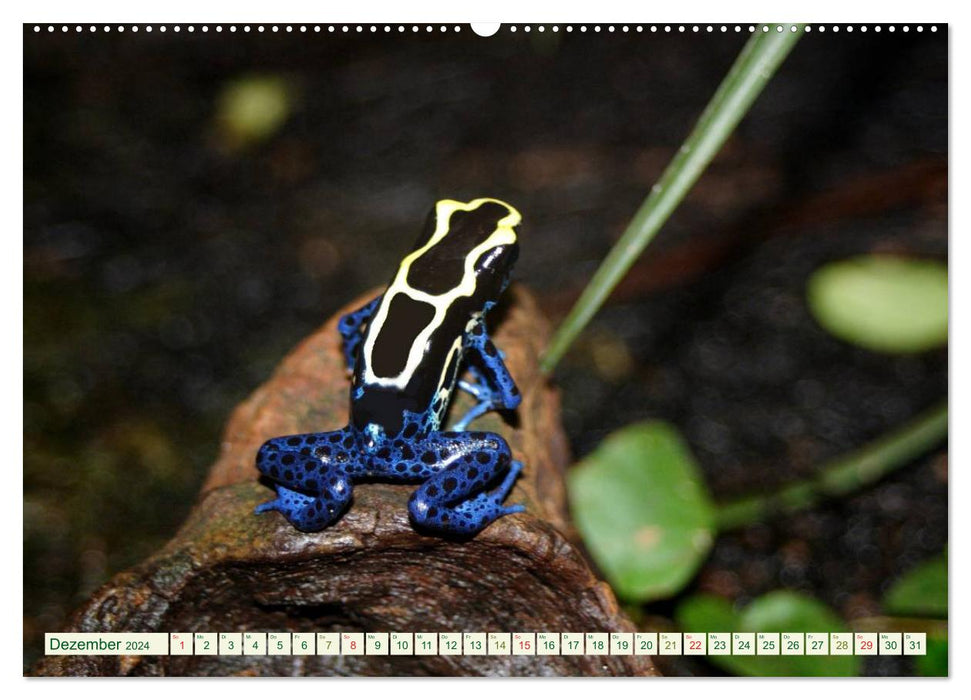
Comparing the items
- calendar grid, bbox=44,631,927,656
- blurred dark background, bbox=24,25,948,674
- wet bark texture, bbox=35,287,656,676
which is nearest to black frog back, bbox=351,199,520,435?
wet bark texture, bbox=35,287,656,676

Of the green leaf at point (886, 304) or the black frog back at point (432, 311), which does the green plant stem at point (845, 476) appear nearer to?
the green leaf at point (886, 304)

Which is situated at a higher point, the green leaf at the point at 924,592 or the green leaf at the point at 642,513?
the green leaf at the point at 642,513

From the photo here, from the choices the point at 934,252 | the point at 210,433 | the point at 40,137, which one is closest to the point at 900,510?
the point at 934,252

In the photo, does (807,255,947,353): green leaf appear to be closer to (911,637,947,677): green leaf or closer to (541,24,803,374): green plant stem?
(911,637,947,677): green leaf

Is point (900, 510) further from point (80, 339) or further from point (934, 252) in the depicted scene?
point (80, 339)

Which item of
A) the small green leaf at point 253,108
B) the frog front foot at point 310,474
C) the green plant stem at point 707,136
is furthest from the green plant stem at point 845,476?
the small green leaf at point 253,108

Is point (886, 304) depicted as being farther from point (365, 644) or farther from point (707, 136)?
point (365, 644)
